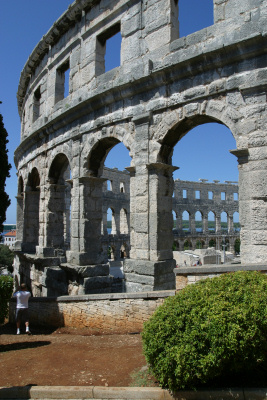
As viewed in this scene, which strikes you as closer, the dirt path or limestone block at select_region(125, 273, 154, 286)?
the dirt path

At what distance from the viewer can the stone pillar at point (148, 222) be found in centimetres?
710

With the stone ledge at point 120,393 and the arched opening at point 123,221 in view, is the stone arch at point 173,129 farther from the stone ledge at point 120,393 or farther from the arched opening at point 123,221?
the arched opening at point 123,221

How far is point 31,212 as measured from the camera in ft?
44.6

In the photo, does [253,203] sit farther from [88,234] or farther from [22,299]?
[22,299]

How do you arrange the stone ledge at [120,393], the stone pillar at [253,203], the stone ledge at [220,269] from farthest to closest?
1. the stone pillar at [253,203]
2. the stone ledge at [220,269]
3. the stone ledge at [120,393]

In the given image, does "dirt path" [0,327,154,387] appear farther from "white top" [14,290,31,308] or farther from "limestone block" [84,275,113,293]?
"limestone block" [84,275,113,293]

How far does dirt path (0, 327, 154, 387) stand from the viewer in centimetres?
428

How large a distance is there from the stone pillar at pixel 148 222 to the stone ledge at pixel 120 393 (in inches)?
133

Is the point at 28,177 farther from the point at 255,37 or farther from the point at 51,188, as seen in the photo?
the point at 255,37

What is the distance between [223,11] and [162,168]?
3439 mm

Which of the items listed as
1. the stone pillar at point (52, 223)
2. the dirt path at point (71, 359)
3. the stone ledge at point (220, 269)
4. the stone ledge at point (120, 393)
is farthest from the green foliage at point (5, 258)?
the stone ledge at point (120, 393)

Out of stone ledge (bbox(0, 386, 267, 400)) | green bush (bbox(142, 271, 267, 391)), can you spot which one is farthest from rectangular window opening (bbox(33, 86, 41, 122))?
green bush (bbox(142, 271, 267, 391))

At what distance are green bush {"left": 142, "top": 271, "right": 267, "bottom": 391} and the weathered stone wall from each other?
2.27 meters

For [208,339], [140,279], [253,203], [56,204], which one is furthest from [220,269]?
[56,204]
